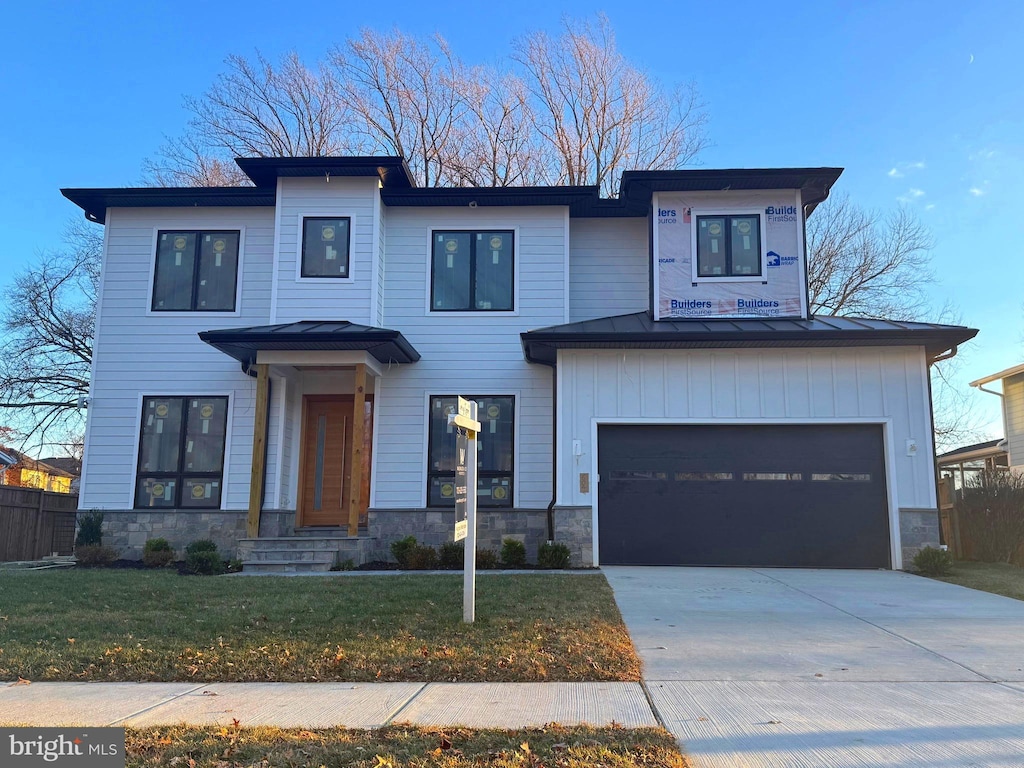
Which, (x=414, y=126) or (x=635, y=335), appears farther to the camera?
(x=414, y=126)

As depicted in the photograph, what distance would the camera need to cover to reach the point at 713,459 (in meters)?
12.3

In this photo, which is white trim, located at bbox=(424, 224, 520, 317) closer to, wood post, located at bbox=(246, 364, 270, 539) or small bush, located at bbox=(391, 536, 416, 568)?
wood post, located at bbox=(246, 364, 270, 539)

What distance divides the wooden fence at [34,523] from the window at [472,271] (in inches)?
329

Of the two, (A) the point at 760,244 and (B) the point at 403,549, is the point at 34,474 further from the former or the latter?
(A) the point at 760,244

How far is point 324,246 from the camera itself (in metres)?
14.0

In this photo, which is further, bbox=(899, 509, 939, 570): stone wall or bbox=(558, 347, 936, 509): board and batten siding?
bbox=(558, 347, 936, 509): board and batten siding

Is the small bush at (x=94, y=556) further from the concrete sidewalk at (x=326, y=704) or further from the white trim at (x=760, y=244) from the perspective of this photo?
the white trim at (x=760, y=244)

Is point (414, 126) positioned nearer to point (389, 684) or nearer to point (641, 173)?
point (641, 173)

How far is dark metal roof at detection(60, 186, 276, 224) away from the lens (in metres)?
14.2

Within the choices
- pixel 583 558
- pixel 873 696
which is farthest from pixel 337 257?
pixel 873 696

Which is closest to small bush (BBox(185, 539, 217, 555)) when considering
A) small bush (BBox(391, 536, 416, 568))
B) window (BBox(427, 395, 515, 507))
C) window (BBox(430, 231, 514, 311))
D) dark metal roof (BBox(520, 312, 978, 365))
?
small bush (BBox(391, 536, 416, 568))

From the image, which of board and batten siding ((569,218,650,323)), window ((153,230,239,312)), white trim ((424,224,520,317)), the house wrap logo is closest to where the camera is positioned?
the house wrap logo

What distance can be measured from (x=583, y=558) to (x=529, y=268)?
5378mm

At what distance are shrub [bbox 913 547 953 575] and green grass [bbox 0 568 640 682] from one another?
513cm
